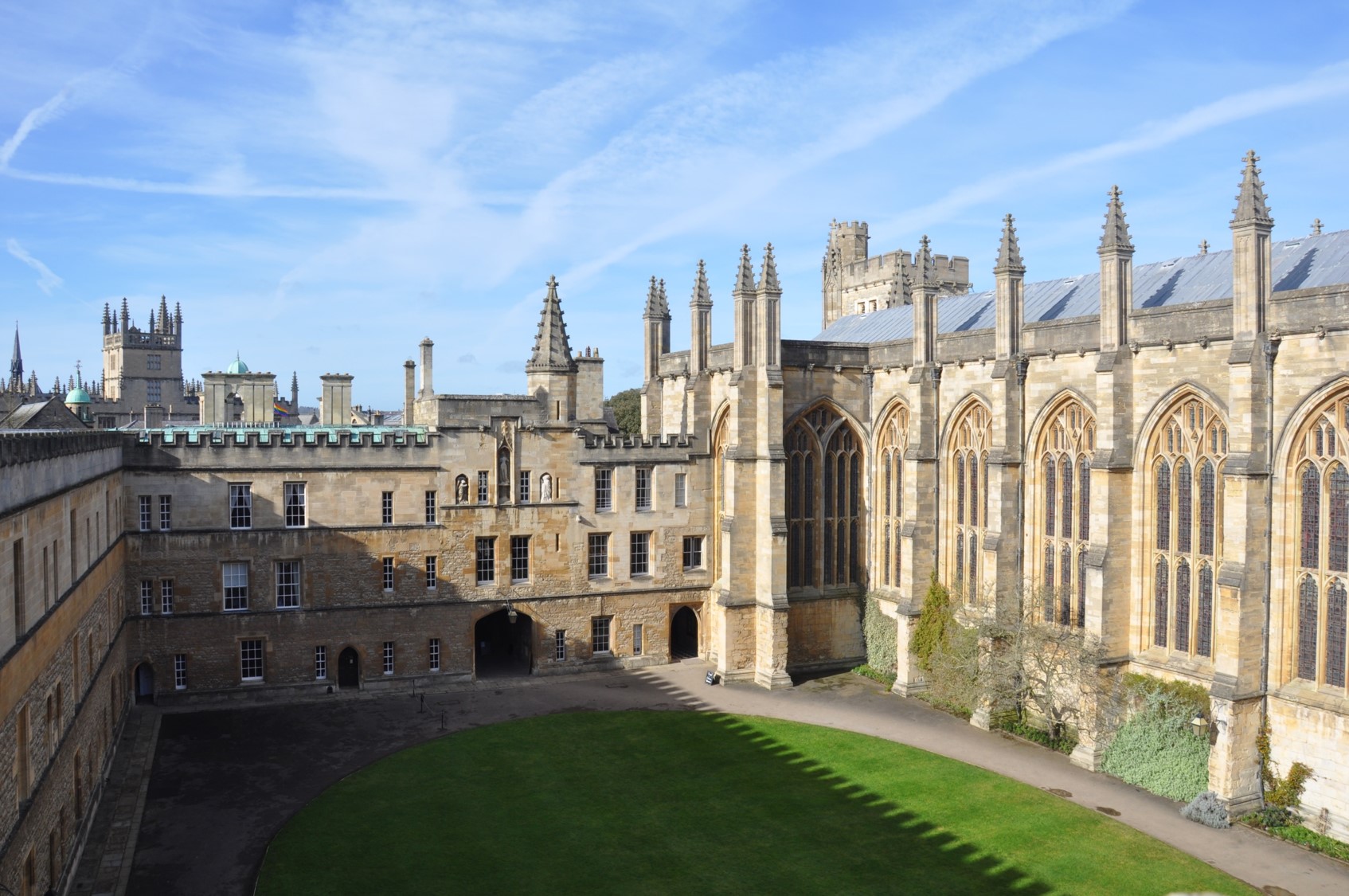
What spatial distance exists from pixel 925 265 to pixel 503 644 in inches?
879

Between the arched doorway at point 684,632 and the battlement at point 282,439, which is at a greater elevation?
the battlement at point 282,439

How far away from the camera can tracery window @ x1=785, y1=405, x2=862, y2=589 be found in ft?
126

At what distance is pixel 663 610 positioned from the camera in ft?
130

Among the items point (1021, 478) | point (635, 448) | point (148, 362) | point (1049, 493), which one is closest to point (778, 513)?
point (635, 448)

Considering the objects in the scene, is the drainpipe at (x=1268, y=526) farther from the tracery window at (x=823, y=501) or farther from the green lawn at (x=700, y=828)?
the tracery window at (x=823, y=501)

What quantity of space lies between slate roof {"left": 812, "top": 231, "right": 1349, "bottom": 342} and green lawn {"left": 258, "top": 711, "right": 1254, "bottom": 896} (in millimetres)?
13932

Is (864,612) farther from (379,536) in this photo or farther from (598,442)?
(379,536)

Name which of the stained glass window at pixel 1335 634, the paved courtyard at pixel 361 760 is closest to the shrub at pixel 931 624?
the paved courtyard at pixel 361 760

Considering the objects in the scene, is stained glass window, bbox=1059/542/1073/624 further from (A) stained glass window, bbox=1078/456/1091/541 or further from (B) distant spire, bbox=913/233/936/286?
(B) distant spire, bbox=913/233/936/286

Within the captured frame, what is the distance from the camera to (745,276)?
3712 centimetres

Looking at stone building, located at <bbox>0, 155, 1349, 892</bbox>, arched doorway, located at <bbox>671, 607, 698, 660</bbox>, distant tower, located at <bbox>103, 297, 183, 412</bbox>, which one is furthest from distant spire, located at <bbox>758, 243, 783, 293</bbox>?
distant tower, located at <bbox>103, 297, 183, 412</bbox>

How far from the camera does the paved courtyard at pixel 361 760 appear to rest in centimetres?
2223

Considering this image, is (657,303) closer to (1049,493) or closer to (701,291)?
(701,291)

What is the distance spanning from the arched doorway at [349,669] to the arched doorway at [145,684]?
236 inches
